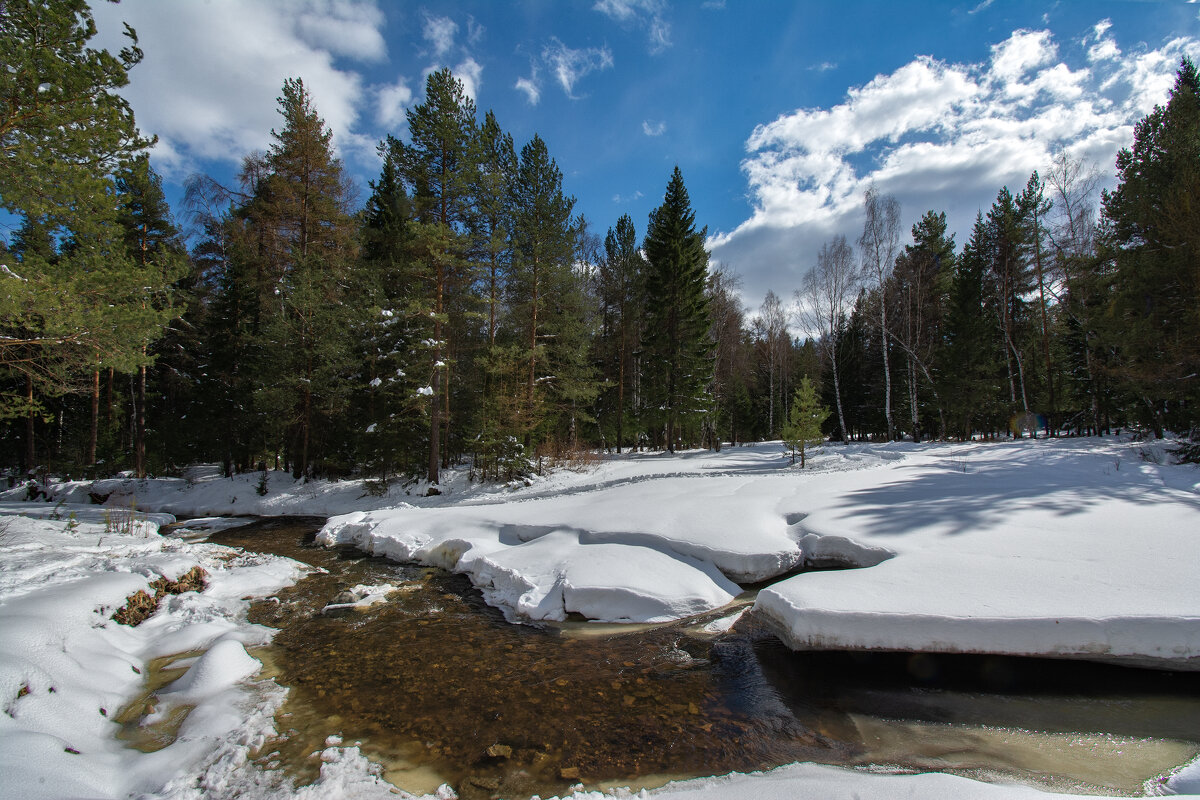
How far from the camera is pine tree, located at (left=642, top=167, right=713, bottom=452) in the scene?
887 inches

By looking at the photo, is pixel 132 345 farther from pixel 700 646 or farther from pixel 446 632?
Result: pixel 700 646

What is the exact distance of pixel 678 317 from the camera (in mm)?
22703

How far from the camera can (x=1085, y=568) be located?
15.5ft

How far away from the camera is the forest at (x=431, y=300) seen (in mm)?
6543

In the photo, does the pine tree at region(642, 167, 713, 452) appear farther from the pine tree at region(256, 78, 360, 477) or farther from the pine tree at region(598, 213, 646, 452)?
the pine tree at region(256, 78, 360, 477)

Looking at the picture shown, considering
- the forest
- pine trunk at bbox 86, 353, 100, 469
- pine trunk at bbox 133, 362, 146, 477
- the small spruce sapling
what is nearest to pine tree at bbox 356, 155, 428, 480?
the forest

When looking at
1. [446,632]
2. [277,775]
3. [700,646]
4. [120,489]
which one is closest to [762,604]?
[700,646]

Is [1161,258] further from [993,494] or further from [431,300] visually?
[431,300]

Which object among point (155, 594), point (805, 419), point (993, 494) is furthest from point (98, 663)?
point (805, 419)

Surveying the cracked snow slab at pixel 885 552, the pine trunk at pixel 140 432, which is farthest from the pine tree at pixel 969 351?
the pine trunk at pixel 140 432

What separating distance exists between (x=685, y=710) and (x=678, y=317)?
20.1m

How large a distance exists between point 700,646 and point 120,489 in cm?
2344

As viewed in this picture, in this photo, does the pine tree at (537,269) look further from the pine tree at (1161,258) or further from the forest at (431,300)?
the pine tree at (1161,258)

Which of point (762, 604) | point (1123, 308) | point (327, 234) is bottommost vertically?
point (762, 604)
